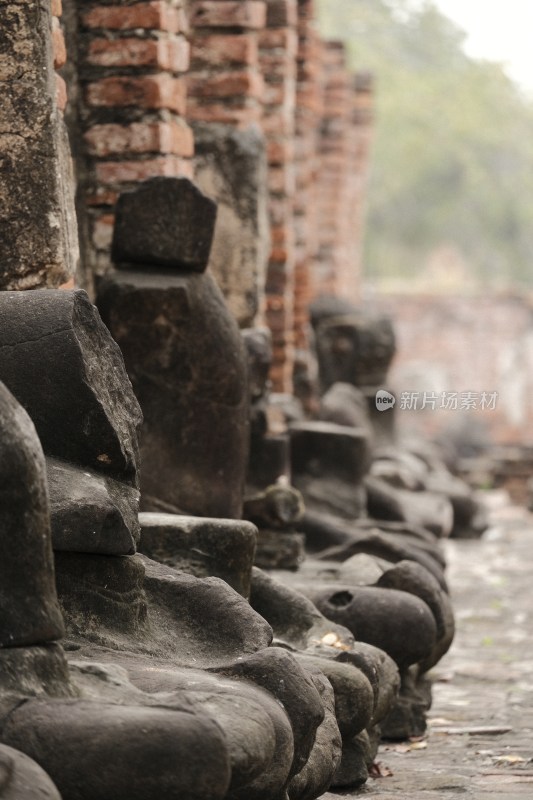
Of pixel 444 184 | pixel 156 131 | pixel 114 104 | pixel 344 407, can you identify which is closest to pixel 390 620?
pixel 156 131

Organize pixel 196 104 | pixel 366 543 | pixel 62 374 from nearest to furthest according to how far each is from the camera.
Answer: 1. pixel 62 374
2. pixel 366 543
3. pixel 196 104

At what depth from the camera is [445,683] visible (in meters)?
5.59

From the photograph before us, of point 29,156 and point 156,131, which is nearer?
point 29,156

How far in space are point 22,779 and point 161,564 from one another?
125 cm

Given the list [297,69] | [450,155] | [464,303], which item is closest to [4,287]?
[297,69]

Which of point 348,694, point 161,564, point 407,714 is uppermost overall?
point 161,564

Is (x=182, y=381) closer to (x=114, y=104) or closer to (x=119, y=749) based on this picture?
(x=114, y=104)

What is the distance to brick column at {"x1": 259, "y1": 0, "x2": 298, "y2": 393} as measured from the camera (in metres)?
8.00

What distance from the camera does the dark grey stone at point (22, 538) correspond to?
2.59 meters

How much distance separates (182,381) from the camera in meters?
4.44

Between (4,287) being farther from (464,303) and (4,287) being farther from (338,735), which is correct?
(464,303)

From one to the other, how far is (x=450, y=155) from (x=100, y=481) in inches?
1216

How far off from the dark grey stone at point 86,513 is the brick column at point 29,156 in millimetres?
814

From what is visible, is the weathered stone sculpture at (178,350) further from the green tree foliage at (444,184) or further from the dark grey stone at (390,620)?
the green tree foliage at (444,184)
